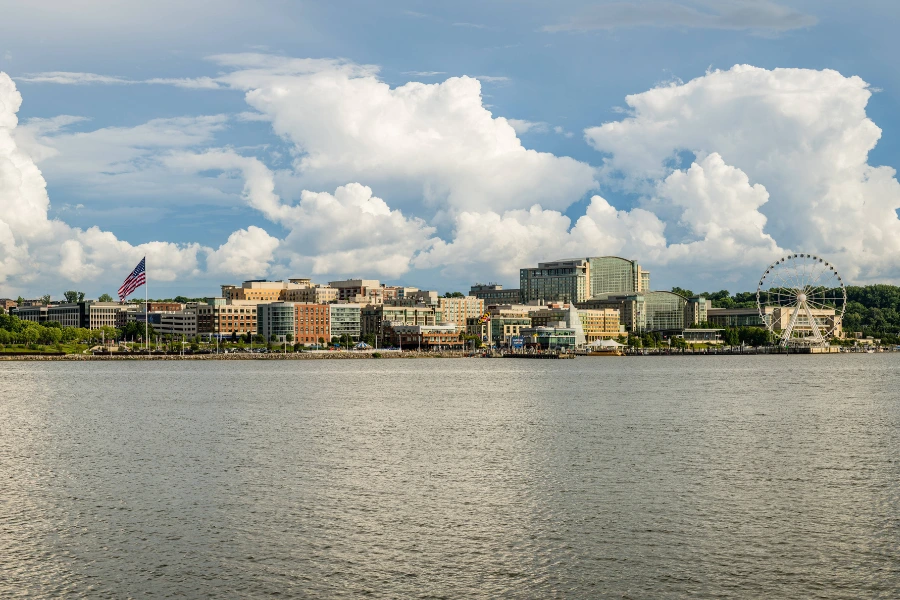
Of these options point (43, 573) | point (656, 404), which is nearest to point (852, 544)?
point (43, 573)

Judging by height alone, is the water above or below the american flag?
below

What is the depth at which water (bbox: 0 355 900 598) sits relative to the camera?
2317 cm

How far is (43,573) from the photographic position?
23.8 metres

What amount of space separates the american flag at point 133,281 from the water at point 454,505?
8413 cm

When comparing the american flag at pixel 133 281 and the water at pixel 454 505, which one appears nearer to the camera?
the water at pixel 454 505

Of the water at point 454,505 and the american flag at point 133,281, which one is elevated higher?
the american flag at point 133,281

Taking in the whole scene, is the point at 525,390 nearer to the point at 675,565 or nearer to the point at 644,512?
the point at 644,512

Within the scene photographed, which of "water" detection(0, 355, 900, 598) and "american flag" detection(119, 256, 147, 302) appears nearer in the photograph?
"water" detection(0, 355, 900, 598)

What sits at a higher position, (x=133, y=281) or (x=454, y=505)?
(x=133, y=281)

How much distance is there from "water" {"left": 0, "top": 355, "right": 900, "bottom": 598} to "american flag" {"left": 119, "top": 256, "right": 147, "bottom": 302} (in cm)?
8413

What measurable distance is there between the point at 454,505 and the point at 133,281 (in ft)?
408

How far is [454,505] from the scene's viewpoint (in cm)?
3100

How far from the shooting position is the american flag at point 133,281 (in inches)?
5655

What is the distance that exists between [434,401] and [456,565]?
164 ft
